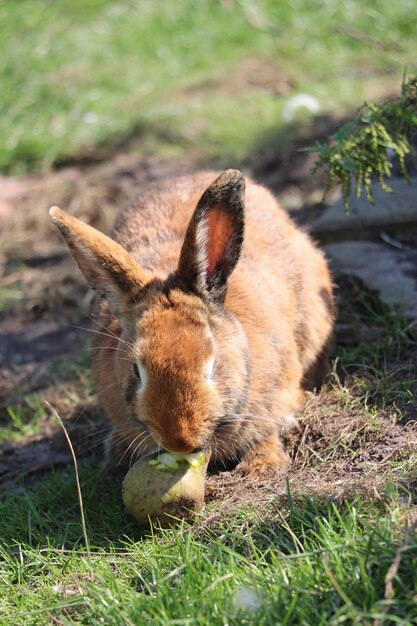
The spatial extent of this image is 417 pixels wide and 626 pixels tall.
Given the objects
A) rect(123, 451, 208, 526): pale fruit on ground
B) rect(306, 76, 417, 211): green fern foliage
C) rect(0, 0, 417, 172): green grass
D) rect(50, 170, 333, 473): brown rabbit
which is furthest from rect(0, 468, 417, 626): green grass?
rect(0, 0, 417, 172): green grass

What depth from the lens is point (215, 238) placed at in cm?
357

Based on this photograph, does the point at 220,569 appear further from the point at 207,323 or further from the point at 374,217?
the point at 374,217

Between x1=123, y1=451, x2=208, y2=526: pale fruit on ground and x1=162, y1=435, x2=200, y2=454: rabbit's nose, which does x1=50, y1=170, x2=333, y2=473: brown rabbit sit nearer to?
x1=162, y1=435, x2=200, y2=454: rabbit's nose

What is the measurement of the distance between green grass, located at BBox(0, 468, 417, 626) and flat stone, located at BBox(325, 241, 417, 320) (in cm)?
179

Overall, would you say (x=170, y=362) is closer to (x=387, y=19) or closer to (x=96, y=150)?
(x=96, y=150)

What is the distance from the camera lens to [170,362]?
3.17 m

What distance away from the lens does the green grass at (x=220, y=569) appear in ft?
8.43

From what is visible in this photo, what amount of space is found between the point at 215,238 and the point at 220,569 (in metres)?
1.31

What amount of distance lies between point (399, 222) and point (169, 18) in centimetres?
486

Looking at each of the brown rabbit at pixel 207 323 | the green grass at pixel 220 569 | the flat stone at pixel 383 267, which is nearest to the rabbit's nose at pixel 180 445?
the brown rabbit at pixel 207 323

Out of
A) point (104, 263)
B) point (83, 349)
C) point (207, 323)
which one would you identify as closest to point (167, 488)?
point (207, 323)

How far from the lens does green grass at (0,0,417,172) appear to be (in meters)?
7.67

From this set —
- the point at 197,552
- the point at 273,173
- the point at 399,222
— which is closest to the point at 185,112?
the point at 273,173

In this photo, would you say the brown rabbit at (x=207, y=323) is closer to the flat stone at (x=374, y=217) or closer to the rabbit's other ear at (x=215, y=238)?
the rabbit's other ear at (x=215, y=238)
